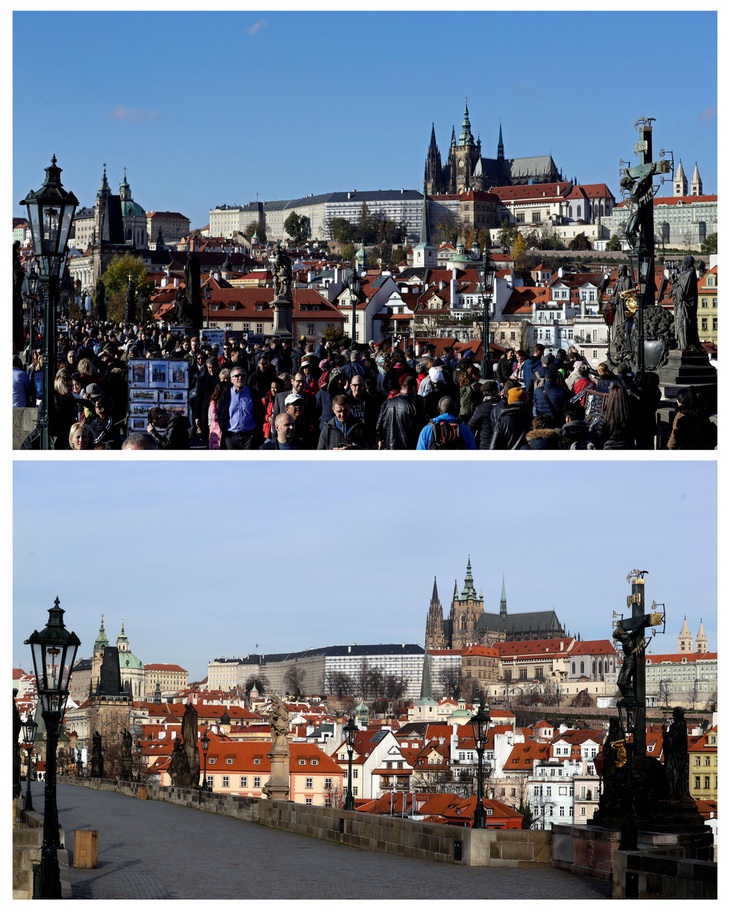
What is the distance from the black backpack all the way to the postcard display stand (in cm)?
193

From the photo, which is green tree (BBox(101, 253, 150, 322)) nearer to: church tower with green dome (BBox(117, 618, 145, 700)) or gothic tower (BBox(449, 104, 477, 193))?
church tower with green dome (BBox(117, 618, 145, 700))

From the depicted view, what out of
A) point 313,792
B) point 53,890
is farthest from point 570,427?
point 313,792

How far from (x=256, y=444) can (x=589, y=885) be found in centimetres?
309

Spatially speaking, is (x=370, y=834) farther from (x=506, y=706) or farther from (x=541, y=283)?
(x=541, y=283)

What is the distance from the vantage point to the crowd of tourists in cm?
740

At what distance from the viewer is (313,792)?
22641 millimetres

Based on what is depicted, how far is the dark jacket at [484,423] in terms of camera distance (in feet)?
25.4

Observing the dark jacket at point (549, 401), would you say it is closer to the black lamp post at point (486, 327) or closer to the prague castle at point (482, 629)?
the black lamp post at point (486, 327)

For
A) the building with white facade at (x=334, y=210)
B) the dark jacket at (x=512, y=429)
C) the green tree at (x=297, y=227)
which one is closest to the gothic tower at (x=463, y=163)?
the building with white facade at (x=334, y=210)

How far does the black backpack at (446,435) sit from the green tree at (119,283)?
49.4ft

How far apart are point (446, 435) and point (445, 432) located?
0.02 meters

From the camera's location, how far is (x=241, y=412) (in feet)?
26.2

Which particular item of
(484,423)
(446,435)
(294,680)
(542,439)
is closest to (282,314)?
(294,680)

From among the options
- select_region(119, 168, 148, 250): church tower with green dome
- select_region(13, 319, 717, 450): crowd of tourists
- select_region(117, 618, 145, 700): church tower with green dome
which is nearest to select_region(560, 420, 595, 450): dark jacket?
select_region(13, 319, 717, 450): crowd of tourists
